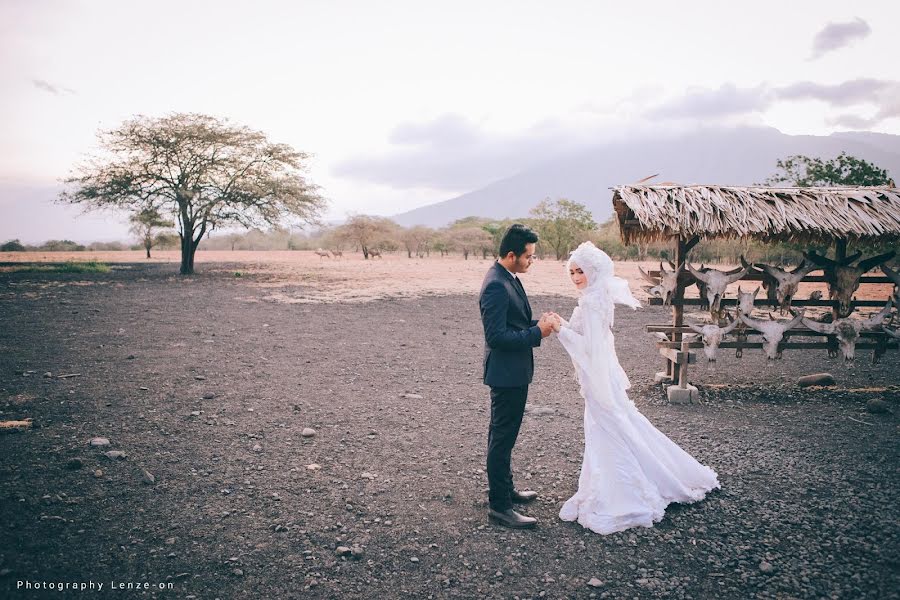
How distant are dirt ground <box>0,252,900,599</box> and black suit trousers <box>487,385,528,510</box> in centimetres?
27

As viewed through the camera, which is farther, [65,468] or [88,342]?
[88,342]

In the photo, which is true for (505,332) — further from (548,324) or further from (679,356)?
(679,356)

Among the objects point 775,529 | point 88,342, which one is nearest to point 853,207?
point 775,529

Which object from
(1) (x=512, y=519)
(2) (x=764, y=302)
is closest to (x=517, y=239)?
(1) (x=512, y=519)

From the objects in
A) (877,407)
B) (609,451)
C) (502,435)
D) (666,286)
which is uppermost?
(666,286)

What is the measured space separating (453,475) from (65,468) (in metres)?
3.60

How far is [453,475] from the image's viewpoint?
15.3ft

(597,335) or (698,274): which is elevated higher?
(698,274)

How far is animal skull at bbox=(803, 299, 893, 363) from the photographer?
284 inches

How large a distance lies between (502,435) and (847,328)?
6556 mm

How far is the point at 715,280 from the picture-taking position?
7.08 metres

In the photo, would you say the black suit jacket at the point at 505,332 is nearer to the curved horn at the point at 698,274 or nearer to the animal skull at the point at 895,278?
the curved horn at the point at 698,274

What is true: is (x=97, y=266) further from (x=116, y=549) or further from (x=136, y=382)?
(x=116, y=549)

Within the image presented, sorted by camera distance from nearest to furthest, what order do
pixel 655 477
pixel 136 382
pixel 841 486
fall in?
pixel 655 477, pixel 841 486, pixel 136 382
